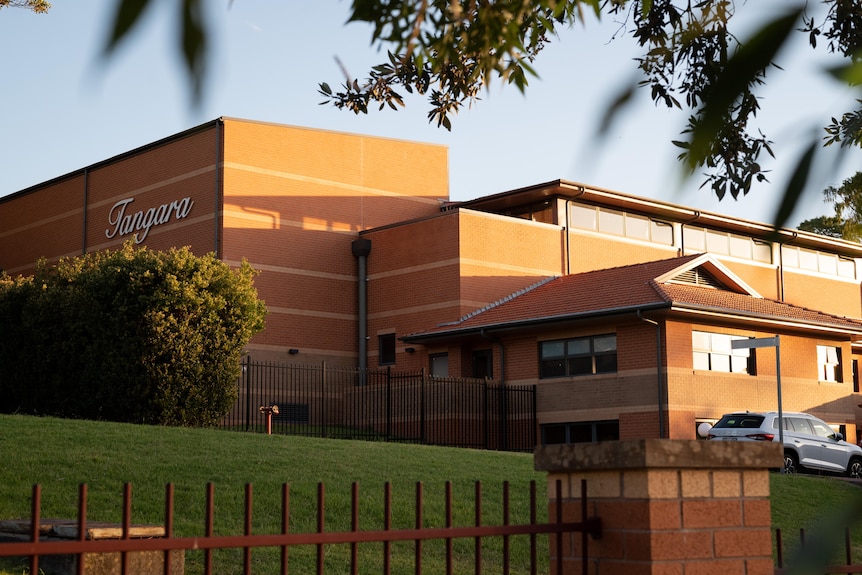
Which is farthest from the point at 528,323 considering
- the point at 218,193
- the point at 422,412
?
the point at 218,193

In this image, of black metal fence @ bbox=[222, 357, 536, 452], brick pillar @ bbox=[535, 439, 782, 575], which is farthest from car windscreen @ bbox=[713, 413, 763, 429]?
brick pillar @ bbox=[535, 439, 782, 575]

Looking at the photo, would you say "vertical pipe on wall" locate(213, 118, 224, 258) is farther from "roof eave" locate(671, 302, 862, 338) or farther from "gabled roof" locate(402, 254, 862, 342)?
"roof eave" locate(671, 302, 862, 338)

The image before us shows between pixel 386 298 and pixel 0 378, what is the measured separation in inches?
540

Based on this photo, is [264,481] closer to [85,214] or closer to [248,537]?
[248,537]

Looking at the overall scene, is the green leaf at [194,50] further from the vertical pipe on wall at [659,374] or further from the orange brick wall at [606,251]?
the orange brick wall at [606,251]

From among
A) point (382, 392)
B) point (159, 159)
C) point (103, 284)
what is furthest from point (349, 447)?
point (159, 159)

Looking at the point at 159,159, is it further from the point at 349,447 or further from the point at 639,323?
the point at 349,447

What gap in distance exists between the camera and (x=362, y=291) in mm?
37094

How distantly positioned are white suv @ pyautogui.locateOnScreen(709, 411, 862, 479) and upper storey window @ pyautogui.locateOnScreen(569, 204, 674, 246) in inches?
468

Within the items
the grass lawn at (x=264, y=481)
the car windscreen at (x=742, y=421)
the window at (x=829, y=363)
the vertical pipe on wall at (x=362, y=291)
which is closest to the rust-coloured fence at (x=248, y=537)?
the grass lawn at (x=264, y=481)

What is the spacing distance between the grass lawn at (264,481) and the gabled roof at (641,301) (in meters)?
10.3

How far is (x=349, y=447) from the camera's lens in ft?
58.4

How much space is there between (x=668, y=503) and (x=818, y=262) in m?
44.6

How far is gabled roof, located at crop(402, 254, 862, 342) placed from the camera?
29.2 m
